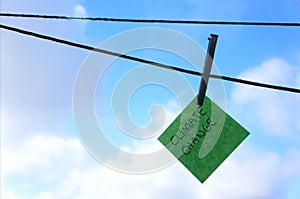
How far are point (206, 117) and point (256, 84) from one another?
29.7 inches

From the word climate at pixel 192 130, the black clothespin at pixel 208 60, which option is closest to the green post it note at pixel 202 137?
the word climate at pixel 192 130

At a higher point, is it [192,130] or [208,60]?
[208,60]

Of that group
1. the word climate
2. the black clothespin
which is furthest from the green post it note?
the black clothespin

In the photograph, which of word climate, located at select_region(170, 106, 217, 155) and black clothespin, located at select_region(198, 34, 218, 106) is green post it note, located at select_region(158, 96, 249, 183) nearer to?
word climate, located at select_region(170, 106, 217, 155)

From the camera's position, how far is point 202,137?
4.41 metres

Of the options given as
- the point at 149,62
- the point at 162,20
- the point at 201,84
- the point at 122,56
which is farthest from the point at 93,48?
the point at 201,84

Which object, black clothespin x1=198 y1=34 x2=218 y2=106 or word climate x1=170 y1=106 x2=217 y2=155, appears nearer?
black clothespin x1=198 y1=34 x2=218 y2=106

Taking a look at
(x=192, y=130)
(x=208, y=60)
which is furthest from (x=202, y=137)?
(x=208, y=60)

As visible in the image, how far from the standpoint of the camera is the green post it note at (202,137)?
4296 millimetres

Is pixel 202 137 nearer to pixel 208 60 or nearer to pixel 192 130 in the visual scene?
pixel 192 130

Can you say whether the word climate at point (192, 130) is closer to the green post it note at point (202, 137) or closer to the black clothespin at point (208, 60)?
the green post it note at point (202, 137)

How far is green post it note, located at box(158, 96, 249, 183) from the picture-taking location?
4296 mm

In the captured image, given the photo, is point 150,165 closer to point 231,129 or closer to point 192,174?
point 192,174

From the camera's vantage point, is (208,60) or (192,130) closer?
(208,60)
